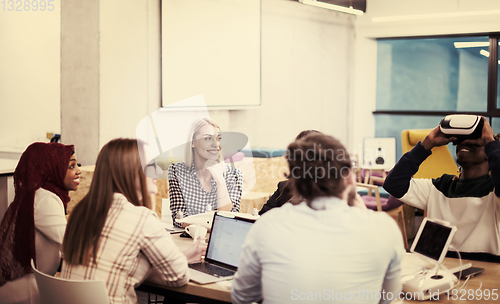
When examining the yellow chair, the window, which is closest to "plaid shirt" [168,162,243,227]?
the yellow chair

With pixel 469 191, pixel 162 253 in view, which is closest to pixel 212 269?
pixel 162 253

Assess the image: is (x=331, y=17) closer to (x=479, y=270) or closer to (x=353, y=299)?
(x=479, y=270)

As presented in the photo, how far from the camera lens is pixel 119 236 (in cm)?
167

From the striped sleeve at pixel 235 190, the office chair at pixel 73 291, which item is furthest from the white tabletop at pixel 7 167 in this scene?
the office chair at pixel 73 291

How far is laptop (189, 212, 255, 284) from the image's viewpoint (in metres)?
Result: 1.98

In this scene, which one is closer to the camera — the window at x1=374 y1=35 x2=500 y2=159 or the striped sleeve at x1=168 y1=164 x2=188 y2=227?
the striped sleeve at x1=168 y1=164 x2=188 y2=227

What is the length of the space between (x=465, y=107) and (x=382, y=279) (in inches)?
287

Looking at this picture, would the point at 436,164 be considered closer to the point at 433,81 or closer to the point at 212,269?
the point at 433,81

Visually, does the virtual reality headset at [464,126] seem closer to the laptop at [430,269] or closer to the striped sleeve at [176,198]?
the laptop at [430,269]

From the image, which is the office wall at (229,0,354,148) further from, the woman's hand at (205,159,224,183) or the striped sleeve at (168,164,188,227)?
the striped sleeve at (168,164,188,227)

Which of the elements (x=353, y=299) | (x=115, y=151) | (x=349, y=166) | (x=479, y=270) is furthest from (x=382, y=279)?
(x=115, y=151)

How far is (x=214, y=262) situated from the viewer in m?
2.08

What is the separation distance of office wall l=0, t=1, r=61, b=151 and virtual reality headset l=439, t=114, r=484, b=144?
18.5 feet

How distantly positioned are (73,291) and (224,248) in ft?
2.25
